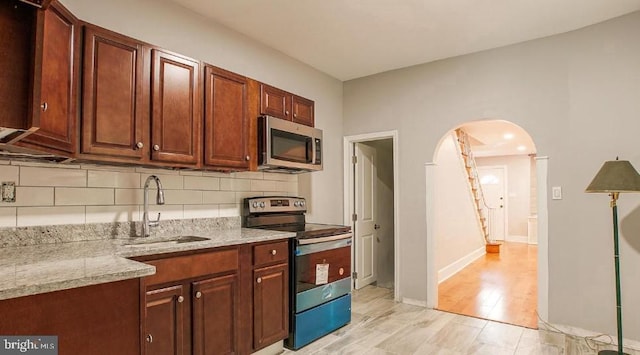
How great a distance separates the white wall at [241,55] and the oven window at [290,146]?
0.63 meters

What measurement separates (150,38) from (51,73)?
1024 millimetres

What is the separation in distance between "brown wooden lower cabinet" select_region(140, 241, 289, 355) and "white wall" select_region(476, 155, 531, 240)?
8.08 metres

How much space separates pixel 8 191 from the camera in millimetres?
1896

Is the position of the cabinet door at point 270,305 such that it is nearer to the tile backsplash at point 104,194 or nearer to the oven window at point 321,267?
the oven window at point 321,267

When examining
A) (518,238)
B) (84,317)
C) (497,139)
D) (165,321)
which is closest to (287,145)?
(165,321)

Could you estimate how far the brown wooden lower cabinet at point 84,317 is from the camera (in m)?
1.14

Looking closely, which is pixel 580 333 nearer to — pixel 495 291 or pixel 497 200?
pixel 495 291

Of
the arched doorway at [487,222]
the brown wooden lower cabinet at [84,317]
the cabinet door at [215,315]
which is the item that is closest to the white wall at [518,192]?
the arched doorway at [487,222]

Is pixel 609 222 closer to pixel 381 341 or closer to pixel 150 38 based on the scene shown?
pixel 381 341

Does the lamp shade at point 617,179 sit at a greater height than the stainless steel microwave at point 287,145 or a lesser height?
lesser

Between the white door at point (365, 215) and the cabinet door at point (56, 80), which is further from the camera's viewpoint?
the white door at point (365, 215)

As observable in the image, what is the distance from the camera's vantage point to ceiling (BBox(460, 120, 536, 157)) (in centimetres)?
550

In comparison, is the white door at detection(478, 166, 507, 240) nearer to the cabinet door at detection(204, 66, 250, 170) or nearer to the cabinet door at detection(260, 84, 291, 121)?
the cabinet door at detection(260, 84, 291, 121)

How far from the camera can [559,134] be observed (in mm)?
3088
